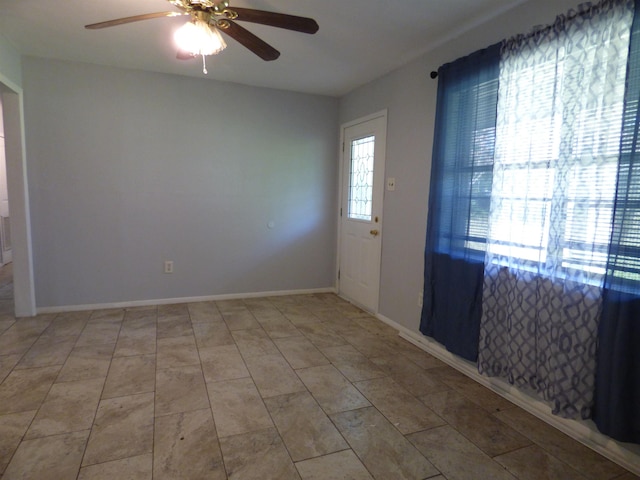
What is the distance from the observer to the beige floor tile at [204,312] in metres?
3.62

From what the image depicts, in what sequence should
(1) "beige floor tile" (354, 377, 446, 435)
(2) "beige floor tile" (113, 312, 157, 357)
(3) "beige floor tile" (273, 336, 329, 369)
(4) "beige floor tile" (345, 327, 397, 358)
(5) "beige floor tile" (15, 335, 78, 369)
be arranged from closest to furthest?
1. (1) "beige floor tile" (354, 377, 446, 435)
2. (5) "beige floor tile" (15, 335, 78, 369)
3. (3) "beige floor tile" (273, 336, 329, 369)
4. (2) "beige floor tile" (113, 312, 157, 357)
5. (4) "beige floor tile" (345, 327, 397, 358)

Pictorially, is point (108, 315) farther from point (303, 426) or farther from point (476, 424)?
point (476, 424)

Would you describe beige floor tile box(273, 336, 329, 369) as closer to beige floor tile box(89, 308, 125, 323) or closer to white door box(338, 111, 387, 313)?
white door box(338, 111, 387, 313)

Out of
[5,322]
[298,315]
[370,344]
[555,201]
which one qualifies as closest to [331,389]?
[370,344]

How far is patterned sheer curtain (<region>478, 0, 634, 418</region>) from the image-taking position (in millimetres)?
1784

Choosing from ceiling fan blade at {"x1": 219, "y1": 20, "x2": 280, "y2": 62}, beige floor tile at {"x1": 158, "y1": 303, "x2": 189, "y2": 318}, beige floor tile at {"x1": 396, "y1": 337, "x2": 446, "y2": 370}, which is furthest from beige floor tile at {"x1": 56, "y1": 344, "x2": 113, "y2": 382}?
ceiling fan blade at {"x1": 219, "y1": 20, "x2": 280, "y2": 62}

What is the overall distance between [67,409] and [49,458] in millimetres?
429

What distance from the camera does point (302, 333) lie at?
336cm

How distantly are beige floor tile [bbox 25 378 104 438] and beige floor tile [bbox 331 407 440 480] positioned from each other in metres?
1.39

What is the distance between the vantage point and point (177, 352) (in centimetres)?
288

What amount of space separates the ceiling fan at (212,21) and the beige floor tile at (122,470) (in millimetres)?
2125

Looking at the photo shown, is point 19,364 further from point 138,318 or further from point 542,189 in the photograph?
point 542,189

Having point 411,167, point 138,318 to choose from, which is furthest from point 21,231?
point 411,167

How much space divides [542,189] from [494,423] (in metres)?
1.36
